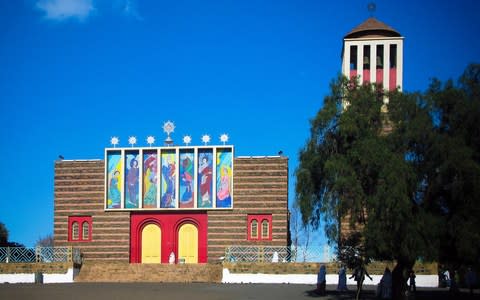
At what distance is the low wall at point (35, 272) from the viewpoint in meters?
36.8

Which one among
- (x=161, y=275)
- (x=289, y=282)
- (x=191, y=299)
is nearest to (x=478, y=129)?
(x=191, y=299)

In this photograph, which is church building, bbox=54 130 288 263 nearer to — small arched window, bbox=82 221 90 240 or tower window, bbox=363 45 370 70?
small arched window, bbox=82 221 90 240

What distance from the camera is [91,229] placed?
41.8 metres

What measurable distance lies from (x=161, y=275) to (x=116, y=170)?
835 centimetres

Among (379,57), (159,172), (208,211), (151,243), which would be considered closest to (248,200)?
(208,211)

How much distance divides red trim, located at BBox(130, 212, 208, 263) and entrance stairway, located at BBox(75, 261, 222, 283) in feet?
11.0


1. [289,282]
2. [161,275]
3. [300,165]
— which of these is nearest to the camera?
[300,165]

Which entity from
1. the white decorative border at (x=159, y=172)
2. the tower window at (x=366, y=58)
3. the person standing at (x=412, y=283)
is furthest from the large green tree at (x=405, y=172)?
the tower window at (x=366, y=58)

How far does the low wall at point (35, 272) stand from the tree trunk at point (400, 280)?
20407mm

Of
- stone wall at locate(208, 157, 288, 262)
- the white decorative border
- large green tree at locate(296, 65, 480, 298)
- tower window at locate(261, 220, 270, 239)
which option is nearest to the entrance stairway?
stone wall at locate(208, 157, 288, 262)

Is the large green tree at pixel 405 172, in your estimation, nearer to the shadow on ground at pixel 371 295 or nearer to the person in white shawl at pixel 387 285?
the person in white shawl at pixel 387 285

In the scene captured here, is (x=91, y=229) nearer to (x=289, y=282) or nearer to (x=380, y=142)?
(x=289, y=282)

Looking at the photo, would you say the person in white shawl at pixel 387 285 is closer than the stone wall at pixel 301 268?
Yes

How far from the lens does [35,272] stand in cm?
3681
